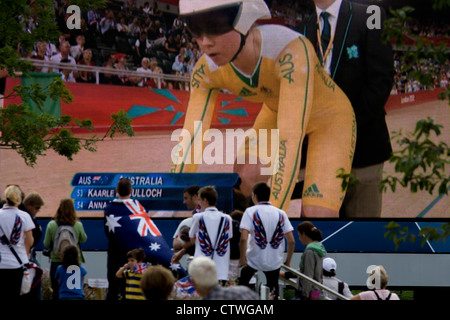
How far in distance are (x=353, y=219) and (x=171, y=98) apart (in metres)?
3.60

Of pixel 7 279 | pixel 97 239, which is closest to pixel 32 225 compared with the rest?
pixel 7 279

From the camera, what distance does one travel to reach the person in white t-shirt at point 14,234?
26.8 feet

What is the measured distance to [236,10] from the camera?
13.1 metres

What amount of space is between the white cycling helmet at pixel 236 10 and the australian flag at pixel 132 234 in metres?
5.57

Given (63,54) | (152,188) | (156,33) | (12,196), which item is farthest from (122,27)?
(12,196)

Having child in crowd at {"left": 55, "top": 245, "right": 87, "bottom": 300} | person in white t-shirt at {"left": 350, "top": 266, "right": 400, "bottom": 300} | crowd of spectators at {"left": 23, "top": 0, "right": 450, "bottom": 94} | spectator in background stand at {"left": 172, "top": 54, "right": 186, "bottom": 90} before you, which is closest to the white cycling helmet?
crowd of spectators at {"left": 23, "top": 0, "right": 450, "bottom": 94}

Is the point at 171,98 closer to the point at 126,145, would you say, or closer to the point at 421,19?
the point at 126,145

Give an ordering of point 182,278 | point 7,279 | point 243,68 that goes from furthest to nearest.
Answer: point 243,68 < point 182,278 < point 7,279

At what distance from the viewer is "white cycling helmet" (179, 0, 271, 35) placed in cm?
1305

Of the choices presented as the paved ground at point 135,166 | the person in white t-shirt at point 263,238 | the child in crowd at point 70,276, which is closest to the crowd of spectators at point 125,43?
the paved ground at point 135,166

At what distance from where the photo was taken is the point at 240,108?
13289 millimetres

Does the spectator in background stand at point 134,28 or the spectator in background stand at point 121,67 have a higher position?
the spectator in background stand at point 134,28

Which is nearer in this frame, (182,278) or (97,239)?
(182,278)

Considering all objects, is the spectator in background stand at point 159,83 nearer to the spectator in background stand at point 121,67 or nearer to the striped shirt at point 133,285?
the spectator in background stand at point 121,67
